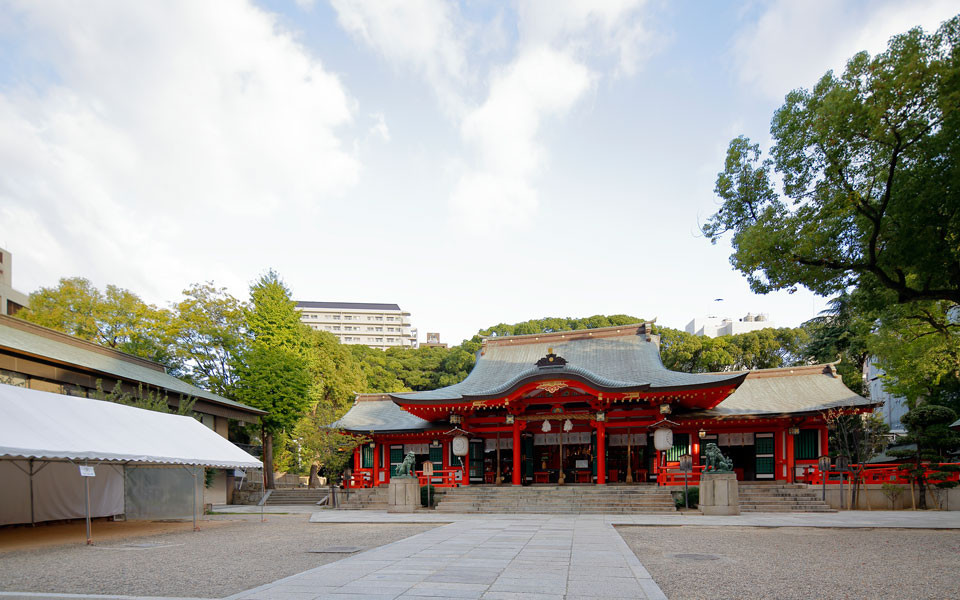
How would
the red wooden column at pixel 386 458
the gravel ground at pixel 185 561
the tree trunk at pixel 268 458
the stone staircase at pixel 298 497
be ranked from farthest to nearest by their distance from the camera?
the tree trunk at pixel 268 458 < the red wooden column at pixel 386 458 < the stone staircase at pixel 298 497 < the gravel ground at pixel 185 561

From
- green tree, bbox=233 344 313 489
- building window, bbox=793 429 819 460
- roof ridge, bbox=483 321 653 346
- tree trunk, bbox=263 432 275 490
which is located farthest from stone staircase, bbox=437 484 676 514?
tree trunk, bbox=263 432 275 490

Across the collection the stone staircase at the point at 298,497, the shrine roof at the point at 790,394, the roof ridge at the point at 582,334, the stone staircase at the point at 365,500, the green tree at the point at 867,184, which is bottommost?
the stone staircase at the point at 298,497

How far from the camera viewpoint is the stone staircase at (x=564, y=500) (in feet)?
54.0

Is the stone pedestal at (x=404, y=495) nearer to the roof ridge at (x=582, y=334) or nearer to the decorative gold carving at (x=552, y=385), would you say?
the decorative gold carving at (x=552, y=385)

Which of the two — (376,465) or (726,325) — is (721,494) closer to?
(376,465)

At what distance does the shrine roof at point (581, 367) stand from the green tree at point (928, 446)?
5.44 m

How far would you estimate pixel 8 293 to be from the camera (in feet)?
A: 117

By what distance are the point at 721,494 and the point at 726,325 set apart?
40.2 m

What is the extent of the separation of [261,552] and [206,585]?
2.97 m

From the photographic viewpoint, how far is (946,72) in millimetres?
8656

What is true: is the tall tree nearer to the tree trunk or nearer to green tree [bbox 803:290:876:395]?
the tree trunk

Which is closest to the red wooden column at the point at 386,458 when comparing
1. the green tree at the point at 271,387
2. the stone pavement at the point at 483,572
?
the green tree at the point at 271,387

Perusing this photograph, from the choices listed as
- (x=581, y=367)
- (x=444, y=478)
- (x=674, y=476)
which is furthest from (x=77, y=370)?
(x=674, y=476)

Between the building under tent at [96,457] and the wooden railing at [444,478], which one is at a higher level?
the building under tent at [96,457]
